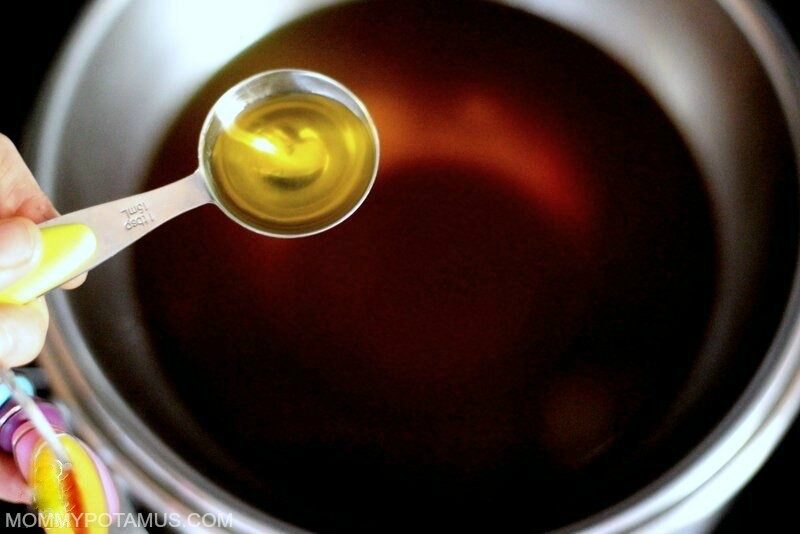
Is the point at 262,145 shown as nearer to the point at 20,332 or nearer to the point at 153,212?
the point at 153,212

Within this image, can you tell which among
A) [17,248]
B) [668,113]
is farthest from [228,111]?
[668,113]

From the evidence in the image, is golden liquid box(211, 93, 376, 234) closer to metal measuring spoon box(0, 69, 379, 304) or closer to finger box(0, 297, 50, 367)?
metal measuring spoon box(0, 69, 379, 304)

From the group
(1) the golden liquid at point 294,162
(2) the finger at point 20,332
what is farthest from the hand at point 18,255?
(1) the golden liquid at point 294,162

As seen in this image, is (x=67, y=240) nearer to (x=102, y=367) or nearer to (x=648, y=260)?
(x=102, y=367)

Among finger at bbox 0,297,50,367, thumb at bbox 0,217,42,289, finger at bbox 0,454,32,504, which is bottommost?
finger at bbox 0,454,32,504

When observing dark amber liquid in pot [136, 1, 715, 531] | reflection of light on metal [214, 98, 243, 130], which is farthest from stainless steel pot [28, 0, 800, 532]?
reflection of light on metal [214, 98, 243, 130]

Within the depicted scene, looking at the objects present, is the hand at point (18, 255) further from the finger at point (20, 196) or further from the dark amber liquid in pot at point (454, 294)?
the dark amber liquid in pot at point (454, 294)

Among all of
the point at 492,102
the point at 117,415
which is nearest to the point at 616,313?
the point at 492,102
